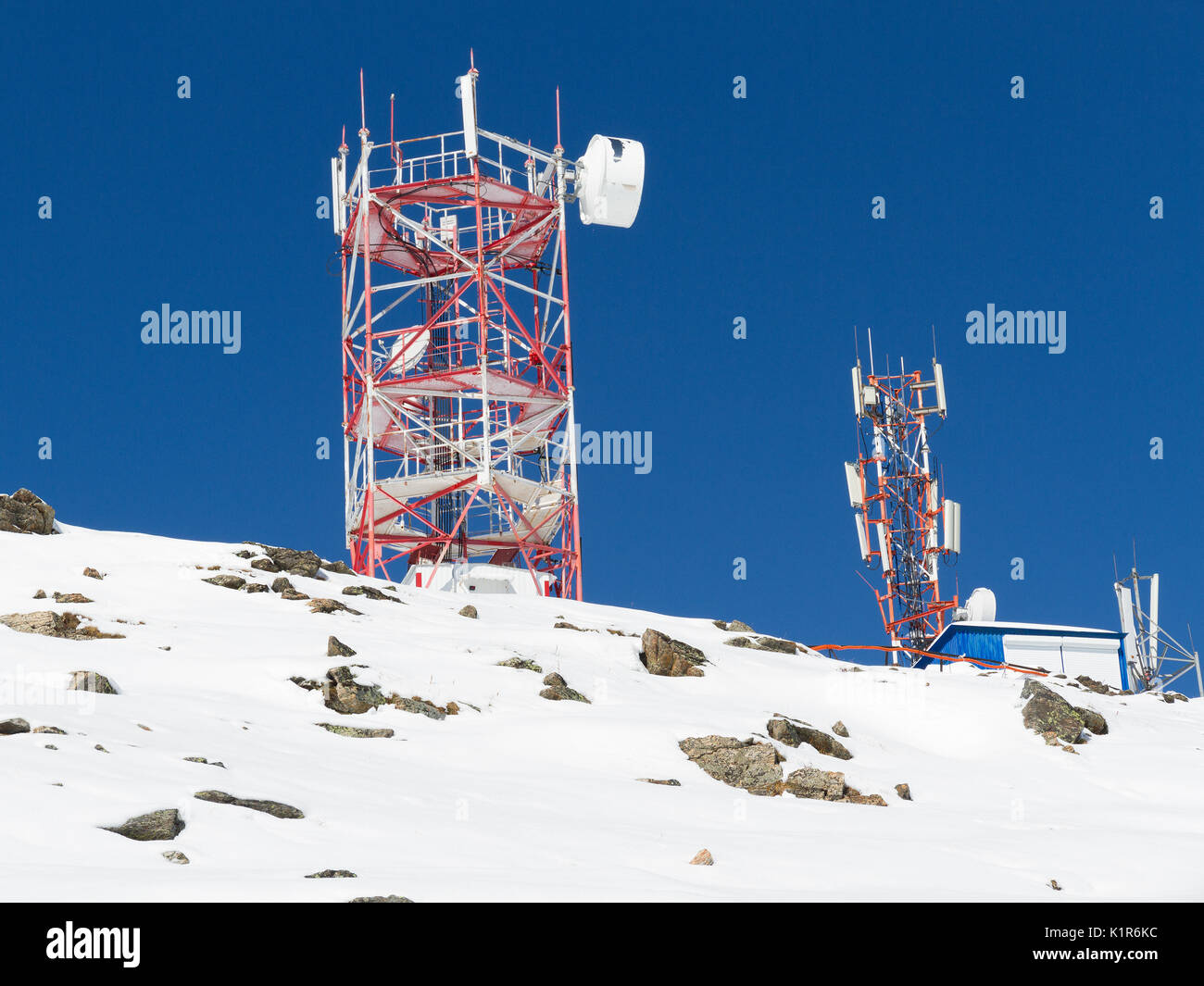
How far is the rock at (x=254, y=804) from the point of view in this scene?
11.5 metres

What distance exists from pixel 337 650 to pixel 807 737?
641cm

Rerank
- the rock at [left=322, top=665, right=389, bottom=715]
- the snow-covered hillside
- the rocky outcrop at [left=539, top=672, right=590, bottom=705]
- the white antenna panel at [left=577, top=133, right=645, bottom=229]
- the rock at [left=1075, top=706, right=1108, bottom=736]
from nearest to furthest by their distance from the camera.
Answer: the snow-covered hillside
the rock at [left=322, top=665, right=389, bottom=715]
the rocky outcrop at [left=539, top=672, right=590, bottom=705]
the rock at [left=1075, top=706, right=1108, bottom=736]
the white antenna panel at [left=577, top=133, right=645, bottom=229]

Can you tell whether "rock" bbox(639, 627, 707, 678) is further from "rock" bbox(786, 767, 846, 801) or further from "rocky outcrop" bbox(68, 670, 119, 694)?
"rocky outcrop" bbox(68, 670, 119, 694)

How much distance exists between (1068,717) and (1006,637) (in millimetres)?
25239

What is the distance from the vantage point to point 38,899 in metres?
7.79

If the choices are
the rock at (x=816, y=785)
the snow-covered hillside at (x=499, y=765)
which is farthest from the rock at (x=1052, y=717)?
the rock at (x=816, y=785)

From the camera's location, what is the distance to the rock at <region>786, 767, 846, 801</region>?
15.8m

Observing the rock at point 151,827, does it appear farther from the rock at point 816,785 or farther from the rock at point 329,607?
the rock at point 329,607

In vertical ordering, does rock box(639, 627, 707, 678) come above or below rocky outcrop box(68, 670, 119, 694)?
below

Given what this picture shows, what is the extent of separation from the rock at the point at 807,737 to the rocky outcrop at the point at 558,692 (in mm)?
2634

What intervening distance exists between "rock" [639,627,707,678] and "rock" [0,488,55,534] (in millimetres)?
12102

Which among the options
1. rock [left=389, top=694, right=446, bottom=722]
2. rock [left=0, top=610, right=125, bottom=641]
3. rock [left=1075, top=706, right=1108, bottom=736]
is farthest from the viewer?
rock [left=1075, top=706, right=1108, bottom=736]

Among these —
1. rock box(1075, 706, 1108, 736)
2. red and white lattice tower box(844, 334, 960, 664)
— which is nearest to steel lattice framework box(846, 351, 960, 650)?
red and white lattice tower box(844, 334, 960, 664)
